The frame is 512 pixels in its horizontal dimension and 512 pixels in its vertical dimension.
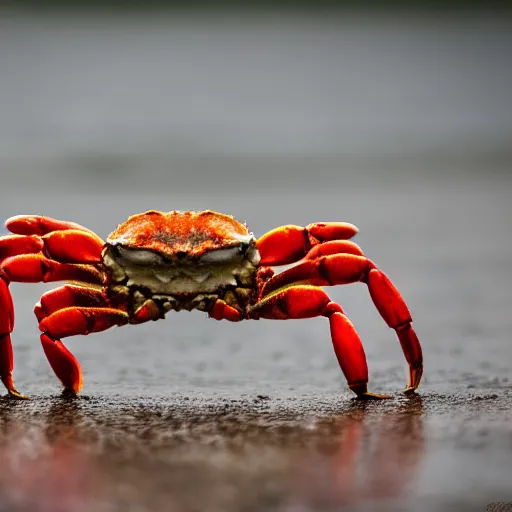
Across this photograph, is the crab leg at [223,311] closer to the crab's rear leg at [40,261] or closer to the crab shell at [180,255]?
the crab shell at [180,255]

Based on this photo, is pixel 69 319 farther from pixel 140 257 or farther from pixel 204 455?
pixel 204 455

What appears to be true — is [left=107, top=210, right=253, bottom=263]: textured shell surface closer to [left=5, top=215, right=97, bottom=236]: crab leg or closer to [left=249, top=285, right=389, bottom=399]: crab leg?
[left=249, top=285, right=389, bottom=399]: crab leg

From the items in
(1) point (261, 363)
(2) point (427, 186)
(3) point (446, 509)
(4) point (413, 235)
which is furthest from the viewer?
(2) point (427, 186)

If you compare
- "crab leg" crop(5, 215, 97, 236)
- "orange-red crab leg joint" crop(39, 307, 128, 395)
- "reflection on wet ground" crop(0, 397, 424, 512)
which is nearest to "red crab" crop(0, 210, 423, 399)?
"orange-red crab leg joint" crop(39, 307, 128, 395)

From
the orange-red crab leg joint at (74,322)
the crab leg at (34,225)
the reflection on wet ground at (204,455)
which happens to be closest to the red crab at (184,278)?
the orange-red crab leg joint at (74,322)

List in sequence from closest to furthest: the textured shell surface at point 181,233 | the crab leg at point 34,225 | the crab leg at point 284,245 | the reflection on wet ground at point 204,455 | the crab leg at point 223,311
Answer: the reflection on wet ground at point 204,455, the textured shell surface at point 181,233, the crab leg at point 223,311, the crab leg at point 284,245, the crab leg at point 34,225

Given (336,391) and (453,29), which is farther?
(453,29)

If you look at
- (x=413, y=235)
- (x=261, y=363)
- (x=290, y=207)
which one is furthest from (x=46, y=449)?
(x=290, y=207)

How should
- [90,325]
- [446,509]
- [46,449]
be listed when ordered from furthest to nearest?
1. [90,325]
2. [46,449]
3. [446,509]

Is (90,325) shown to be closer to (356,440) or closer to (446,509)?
(356,440)
